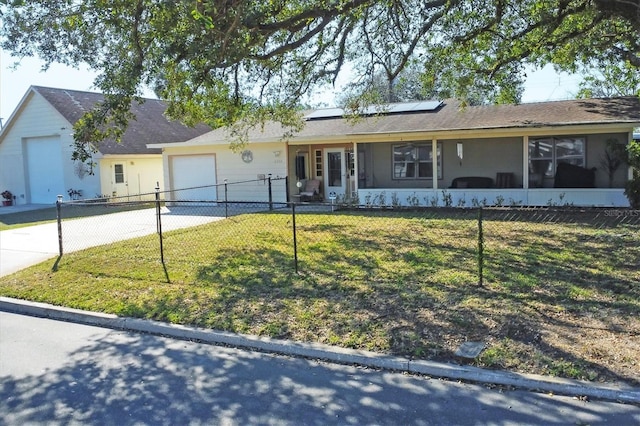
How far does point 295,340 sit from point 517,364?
2.29 metres

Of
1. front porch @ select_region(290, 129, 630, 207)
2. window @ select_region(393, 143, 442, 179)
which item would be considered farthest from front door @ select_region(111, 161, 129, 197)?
window @ select_region(393, 143, 442, 179)

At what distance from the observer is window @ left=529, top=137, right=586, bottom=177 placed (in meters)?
17.4

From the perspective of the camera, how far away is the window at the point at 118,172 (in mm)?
25578

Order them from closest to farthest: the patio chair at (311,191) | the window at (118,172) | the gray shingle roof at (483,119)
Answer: the gray shingle roof at (483,119) < the patio chair at (311,191) < the window at (118,172)

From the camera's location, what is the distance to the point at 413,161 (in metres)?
19.6

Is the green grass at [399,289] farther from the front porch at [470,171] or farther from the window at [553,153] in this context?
the window at [553,153]

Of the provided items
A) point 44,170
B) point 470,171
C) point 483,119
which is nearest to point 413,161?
point 470,171

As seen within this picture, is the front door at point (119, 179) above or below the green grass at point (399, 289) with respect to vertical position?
above

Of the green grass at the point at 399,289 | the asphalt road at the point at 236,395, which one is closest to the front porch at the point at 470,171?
the green grass at the point at 399,289

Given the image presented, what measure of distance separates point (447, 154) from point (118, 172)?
51.8ft

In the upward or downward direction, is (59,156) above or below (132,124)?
below

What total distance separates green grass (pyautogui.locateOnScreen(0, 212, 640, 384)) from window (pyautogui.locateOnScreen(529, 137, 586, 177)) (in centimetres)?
533

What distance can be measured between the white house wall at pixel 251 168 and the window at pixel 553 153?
29.3 feet

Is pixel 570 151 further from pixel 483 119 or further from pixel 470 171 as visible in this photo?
pixel 470 171
